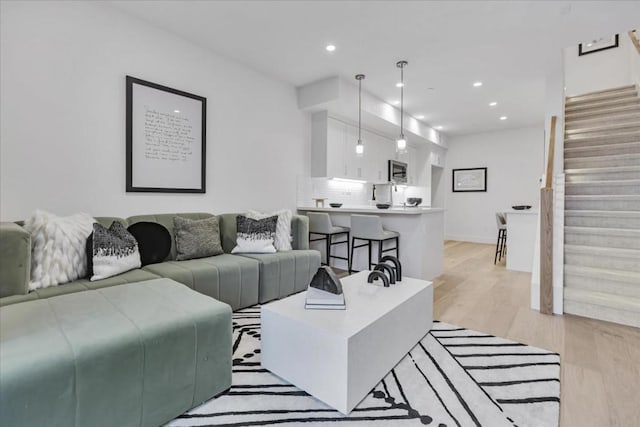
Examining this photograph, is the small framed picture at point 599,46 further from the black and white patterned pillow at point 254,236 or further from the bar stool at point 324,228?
Answer: the black and white patterned pillow at point 254,236

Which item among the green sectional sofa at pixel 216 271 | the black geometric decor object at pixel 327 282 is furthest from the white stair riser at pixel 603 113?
the black geometric decor object at pixel 327 282

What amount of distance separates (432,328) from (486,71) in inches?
134

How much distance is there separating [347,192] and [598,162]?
359 centimetres

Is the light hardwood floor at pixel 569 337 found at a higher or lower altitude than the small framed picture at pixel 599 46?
lower

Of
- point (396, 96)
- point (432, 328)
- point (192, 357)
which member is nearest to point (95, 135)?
point (192, 357)

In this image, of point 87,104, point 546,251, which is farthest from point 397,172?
point 87,104

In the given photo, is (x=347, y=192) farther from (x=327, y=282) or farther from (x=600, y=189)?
(x=327, y=282)

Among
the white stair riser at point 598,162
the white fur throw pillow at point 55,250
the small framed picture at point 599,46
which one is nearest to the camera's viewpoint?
the white fur throw pillow at point 55,250

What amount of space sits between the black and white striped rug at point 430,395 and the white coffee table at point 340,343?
69 millimetres

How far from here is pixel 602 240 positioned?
3287 millimetres

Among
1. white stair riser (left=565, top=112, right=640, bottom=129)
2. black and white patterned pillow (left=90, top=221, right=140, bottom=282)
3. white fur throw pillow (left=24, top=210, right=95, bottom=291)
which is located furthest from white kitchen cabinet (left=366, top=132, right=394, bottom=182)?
white fur throw pillow (left=24, top=210, right=95, bottom=291)

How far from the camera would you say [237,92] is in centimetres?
377

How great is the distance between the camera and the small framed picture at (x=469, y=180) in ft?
24.6

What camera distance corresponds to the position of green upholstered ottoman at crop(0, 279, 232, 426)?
1.07 m
